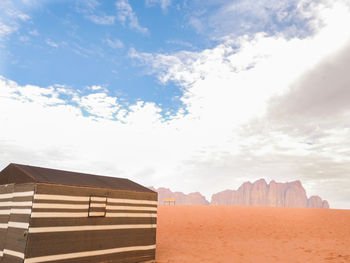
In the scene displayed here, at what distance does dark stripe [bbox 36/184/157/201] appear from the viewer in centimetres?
790

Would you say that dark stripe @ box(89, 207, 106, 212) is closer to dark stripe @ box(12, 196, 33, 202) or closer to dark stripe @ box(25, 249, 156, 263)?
dark stripe @ box(25, 249, 156, 263)

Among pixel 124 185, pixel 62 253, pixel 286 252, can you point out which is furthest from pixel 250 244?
pixel 62 253

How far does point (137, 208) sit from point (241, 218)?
22031 mm

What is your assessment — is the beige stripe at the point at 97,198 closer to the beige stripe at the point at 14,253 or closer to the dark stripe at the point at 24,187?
the dark stripe at the point at 24,187

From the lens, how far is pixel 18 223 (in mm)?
7906

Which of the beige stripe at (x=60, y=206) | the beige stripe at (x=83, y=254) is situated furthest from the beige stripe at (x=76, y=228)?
the beige stripe at (x=83, y=254)

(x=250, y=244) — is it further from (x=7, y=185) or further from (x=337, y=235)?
(x=7, y=185)

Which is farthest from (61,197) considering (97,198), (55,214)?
(97,198)

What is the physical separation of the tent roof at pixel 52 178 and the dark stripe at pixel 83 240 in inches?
60.1

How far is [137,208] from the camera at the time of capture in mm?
10445

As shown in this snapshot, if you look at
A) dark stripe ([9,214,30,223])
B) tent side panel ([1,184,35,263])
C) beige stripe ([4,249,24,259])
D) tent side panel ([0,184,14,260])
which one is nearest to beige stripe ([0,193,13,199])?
tent side panel ([0,184,14,260])

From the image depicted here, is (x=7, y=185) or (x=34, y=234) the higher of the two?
(x=7, y=185)

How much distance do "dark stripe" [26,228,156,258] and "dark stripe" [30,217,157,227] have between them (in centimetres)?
27

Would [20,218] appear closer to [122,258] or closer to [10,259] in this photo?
[10,259]
